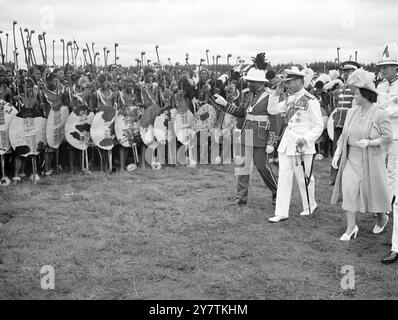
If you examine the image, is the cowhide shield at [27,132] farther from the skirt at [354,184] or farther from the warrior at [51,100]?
the skirt at [354,184]

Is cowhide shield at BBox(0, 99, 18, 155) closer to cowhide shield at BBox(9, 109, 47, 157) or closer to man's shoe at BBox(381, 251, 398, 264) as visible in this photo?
cowhide shield at BBox(9, 109, 47, 157)

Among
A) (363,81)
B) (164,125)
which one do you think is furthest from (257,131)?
(164,125)

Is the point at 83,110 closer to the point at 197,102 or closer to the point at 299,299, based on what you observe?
the point at 197,102

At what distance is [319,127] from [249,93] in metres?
1.17

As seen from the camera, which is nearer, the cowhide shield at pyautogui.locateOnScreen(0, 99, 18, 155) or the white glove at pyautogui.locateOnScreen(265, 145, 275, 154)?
the white glove at pyautogui.locateOnScreen(265, 145, 275, 154)

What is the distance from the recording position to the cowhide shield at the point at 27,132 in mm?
8148

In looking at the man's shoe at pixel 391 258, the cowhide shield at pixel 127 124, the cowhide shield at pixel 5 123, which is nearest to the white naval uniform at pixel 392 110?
the man's shoe at pixel 391 258

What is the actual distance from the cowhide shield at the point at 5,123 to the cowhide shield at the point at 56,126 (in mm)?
632

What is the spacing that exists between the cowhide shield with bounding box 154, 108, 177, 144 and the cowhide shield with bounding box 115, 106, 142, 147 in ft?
1.19

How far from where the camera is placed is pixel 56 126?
8.60 m

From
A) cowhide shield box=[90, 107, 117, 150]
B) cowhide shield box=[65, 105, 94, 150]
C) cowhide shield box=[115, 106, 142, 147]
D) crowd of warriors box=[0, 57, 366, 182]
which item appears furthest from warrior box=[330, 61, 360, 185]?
cowhide shield box=[65, 105, 94, 150]

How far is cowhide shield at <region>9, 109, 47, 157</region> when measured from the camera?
815cm

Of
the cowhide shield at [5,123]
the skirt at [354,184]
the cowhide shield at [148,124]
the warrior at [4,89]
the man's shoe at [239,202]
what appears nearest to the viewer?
the skirt at [354,184]

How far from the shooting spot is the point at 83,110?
29.1 ft
